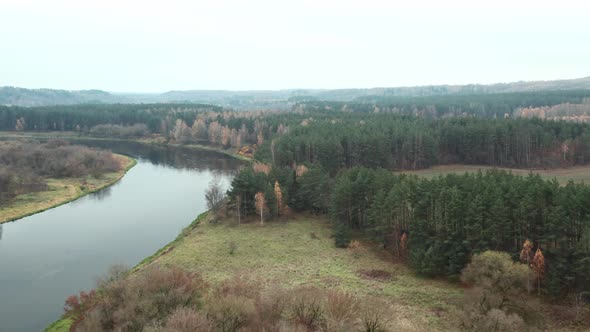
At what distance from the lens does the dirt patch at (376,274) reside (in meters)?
35.3

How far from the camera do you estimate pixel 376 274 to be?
36125 mm

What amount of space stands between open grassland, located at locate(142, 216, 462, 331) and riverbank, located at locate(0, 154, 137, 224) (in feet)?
83.4

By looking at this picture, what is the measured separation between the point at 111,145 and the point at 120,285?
120777mm

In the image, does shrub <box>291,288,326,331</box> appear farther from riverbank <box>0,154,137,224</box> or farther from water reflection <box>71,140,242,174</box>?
water reflection <box>71,140,242,174</box>

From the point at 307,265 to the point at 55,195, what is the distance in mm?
48326

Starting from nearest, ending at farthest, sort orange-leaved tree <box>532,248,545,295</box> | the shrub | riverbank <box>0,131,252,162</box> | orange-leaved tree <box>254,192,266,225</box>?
the shrub → orange-leaved tree <box>532,248,545,295</box> → orange-leaved tree <box>254,192,266,225</box> → riverbank <box>0,131,252,162</box>

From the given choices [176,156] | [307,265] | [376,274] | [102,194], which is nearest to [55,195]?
[102,194]

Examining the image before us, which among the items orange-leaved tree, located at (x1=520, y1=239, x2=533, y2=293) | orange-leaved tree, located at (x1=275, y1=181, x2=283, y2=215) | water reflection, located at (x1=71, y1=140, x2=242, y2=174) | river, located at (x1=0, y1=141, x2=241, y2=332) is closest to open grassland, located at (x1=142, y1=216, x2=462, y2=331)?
orange-leaved tree, located at (x1=275, y1=181, x2=283, y2=215)

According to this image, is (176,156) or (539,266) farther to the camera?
(176,156)

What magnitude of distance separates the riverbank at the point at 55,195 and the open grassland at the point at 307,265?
25.4m

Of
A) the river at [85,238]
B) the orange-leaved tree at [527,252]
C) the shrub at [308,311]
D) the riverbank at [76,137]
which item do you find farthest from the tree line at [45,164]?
the orange-leaved tree at [527,252]

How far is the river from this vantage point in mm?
33094

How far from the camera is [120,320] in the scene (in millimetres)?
21484

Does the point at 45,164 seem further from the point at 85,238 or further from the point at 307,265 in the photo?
the point at 307,265
